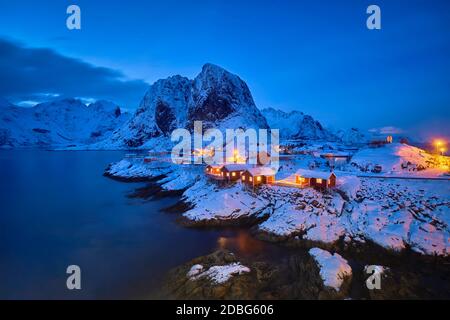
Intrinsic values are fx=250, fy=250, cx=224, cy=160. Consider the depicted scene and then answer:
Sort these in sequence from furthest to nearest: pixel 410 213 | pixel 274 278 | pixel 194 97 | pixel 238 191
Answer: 1. pixel 194 97
2. pixel 238 191
3. pixel 410 213
4. pixel 274 278

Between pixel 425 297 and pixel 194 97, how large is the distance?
17913 centimetres

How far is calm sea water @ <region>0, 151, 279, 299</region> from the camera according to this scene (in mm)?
18484

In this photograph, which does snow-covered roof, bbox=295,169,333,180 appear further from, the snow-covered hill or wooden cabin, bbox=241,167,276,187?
the snow-covered hill

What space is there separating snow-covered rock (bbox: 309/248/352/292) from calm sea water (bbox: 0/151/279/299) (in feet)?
17.6

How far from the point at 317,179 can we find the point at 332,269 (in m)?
16.5

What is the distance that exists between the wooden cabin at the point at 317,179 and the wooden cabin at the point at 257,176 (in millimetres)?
4388

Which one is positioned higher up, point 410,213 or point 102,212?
point 410,213

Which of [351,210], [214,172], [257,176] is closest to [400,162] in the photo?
[351,210]

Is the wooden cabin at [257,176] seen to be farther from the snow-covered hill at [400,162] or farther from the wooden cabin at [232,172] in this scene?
the snow-covered hill at [400,162]

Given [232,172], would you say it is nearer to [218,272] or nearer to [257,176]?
[257,176]

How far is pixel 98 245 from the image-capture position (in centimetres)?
2602
